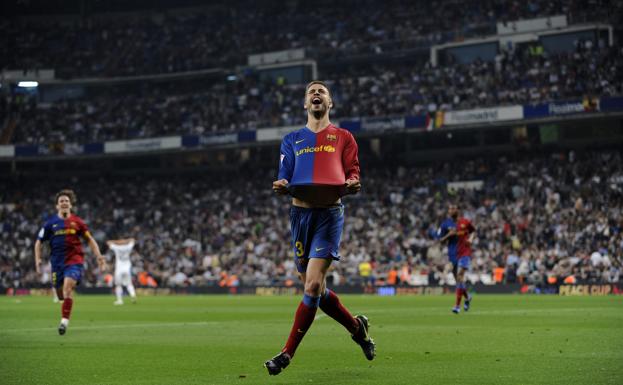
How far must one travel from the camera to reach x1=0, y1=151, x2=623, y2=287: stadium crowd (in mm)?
44375

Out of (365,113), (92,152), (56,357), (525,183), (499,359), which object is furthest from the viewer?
(92,152)

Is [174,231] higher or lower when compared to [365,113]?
lower

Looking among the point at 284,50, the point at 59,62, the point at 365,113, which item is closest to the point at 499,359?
the point at 365,113

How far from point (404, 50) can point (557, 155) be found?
42.5 ft

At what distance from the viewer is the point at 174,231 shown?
59.6 m

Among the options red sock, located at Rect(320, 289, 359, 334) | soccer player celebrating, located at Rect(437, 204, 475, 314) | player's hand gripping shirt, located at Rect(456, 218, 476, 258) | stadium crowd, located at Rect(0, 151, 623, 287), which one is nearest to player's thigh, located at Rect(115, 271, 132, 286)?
stadium crowd, located at Rect(0, 151, 623, 287)

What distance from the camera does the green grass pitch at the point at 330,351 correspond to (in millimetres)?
10297

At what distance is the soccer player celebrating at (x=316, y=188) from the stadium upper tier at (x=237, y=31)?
1890 inches

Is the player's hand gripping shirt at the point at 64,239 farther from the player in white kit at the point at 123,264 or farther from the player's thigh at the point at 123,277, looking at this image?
the player's thigh at the point at 123,277

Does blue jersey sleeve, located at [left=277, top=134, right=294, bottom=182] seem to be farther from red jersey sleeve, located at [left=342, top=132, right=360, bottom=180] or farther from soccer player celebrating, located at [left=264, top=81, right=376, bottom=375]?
red jersey sleeve, located at [left=342, top=132, right=360, bottom=180]

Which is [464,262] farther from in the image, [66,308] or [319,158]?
[319,158]

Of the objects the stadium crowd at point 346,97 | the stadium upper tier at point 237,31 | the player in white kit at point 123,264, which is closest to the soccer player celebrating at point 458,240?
the player in white kit at point 123,264

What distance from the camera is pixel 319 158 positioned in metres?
10.2

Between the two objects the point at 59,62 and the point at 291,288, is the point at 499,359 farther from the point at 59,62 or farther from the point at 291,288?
the point at 59,62
